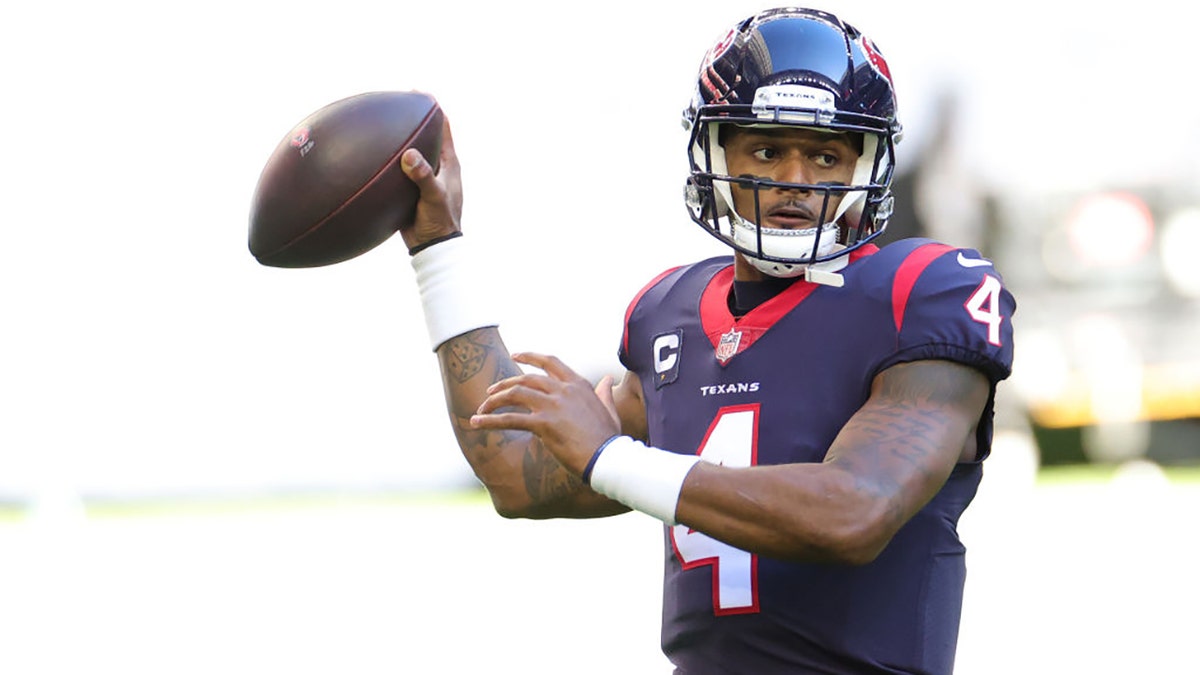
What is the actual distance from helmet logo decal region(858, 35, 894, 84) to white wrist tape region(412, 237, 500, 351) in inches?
31.1

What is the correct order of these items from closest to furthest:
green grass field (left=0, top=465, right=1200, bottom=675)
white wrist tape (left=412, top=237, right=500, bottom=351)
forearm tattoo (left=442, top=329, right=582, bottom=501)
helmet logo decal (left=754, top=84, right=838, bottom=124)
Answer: helmet logo decal (left=754, top=84, right=838, bottom=124) < forearm tattoo (left=442, top=329, right=582, bottom=501) < white wrist tape (left=412, top=237, right=500, bottom=351) < green grass field (left=0, top=465, right=1200, bottom=675)

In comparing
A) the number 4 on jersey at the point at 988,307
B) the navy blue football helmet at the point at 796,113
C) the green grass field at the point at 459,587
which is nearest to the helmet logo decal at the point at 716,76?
the navy blue football helmet at the point at 796,113

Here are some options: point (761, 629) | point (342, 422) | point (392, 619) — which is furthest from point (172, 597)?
point (761, 629)

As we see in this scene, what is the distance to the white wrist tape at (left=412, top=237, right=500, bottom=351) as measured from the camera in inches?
114

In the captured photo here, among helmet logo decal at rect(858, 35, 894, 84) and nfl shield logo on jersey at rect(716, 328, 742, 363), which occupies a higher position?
helmet logo decal at rect(858, 35, 894, 84)

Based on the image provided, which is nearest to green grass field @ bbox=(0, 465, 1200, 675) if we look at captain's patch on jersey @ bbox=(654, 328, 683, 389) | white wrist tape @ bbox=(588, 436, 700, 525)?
captain's patch on jersey @ bbox=(654, 328, 683, 389)

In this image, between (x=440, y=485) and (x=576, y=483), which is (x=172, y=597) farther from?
(x=576, y=483)

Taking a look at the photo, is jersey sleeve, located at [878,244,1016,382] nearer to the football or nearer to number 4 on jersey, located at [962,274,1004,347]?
number 4 on jersey, located at [962,274,1004,347]

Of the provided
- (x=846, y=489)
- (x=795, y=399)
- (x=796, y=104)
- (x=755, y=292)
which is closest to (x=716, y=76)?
(x=796, y=104)

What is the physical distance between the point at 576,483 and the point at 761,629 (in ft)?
1.56

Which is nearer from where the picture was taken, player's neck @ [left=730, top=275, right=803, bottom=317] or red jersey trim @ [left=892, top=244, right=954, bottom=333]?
red jersey trim @ [left=892, top=244, right=954, bottom=333]

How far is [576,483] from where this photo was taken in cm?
270

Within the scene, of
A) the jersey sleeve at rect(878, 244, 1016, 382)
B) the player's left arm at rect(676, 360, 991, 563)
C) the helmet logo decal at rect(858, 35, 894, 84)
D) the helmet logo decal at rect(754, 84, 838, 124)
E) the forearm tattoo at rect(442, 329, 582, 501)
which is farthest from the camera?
the forearm tattoo at rect(442, 329, 582, 501)

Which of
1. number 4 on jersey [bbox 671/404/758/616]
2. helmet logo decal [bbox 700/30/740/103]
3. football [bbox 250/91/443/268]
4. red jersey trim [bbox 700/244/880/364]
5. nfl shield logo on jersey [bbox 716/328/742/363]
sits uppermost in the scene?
helmet logo decal [bbox 700/30/740/103]
